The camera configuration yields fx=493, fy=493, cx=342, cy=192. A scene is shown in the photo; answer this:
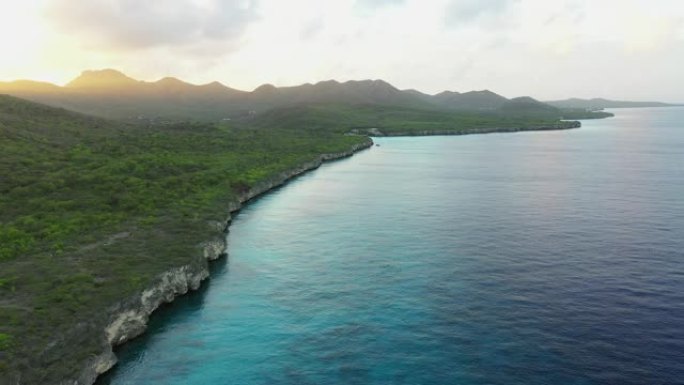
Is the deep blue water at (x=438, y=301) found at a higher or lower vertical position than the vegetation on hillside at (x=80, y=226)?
lower

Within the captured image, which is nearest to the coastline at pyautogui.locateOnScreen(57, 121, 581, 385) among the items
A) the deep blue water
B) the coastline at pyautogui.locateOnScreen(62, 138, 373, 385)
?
the coastline at pyautogui.locateOnScreen(62, 138, 373, 385)

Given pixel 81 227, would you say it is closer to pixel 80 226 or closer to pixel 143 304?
pixel 80 226

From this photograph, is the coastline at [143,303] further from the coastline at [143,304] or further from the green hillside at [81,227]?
the green hillside at [81,227]

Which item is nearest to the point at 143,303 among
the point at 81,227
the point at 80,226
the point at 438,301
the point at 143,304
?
the point at 143,304

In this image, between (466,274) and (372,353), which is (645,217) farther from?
(372,353)

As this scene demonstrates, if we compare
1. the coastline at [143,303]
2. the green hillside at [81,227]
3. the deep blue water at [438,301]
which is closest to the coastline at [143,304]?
the coastline at [143,303]

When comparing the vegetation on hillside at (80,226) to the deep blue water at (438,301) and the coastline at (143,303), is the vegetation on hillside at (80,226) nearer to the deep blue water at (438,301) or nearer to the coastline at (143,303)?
the coastline at (143,303)

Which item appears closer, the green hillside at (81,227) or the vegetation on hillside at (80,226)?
the green hillside at (81,227)

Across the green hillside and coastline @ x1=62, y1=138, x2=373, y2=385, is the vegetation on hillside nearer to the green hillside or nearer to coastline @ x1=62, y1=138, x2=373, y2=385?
the green hillside
